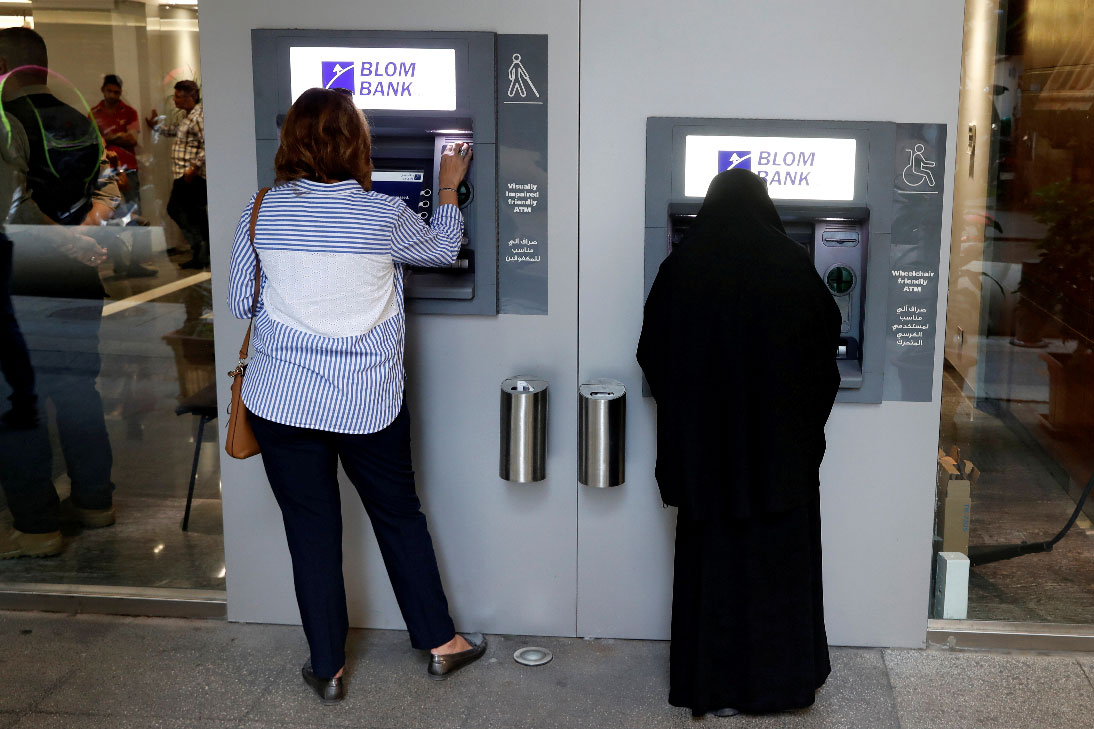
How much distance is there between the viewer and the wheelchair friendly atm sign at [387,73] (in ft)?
10.6

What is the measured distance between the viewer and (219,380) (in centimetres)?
355

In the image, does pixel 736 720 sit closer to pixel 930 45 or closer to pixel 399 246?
pixel 399 246

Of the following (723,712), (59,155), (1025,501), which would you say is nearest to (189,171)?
(59,155)

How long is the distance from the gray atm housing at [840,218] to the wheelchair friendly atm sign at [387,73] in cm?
61

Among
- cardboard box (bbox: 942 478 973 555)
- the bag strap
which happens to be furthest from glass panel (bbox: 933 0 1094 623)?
the bag strap

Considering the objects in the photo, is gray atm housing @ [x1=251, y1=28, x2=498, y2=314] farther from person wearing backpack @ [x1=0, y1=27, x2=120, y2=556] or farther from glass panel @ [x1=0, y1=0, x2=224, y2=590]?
person wearing backpack @ [x1=0, y1=27, x2=120, y2=556]

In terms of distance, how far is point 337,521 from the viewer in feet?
10.2

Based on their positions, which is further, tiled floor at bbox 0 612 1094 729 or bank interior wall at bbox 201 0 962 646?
bank interior wall at bbox 201 0 962 646

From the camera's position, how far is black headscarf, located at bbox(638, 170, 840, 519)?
9.20 ft

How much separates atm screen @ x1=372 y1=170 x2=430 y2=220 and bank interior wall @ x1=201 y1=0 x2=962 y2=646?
0.36m

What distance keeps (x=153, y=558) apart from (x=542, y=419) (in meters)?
1.61

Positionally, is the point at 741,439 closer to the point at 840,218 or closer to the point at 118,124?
the point at 840,218

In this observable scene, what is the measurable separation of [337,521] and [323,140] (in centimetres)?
105

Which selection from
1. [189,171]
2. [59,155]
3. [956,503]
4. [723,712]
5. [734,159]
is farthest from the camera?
[59,155]
